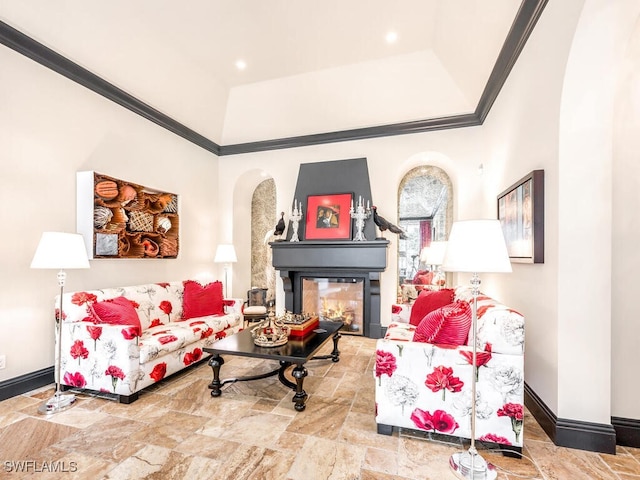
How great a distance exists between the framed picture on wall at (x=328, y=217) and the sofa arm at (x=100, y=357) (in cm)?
273

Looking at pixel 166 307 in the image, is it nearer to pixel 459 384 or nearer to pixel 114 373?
pixel 114 373

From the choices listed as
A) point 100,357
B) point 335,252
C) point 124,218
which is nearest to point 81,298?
point 100,357

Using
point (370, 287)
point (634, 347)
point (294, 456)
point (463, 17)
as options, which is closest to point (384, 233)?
point (370, 287)

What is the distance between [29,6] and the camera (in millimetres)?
2535

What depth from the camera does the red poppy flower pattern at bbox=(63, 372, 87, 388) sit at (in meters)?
2.62

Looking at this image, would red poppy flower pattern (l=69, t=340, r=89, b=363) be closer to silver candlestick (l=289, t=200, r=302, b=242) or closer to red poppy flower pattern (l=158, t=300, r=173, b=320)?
red poppy flower pattern (l=158, t=300, r=173, b=320)

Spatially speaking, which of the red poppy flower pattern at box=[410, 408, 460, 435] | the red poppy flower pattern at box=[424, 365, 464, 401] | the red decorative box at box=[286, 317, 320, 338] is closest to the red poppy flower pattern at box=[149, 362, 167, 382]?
the red decorative box at box=[286, 317, 320, 338]

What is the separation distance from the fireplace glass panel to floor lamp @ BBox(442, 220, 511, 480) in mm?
2826

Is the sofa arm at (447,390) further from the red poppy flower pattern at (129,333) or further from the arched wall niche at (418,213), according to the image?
the arched wall niche at (418,213)

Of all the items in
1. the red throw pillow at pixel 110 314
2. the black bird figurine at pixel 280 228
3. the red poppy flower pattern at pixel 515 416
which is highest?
the black bird figurine at pixel 280 228

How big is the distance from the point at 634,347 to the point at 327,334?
2216mm

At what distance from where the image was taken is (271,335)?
8.75 ft

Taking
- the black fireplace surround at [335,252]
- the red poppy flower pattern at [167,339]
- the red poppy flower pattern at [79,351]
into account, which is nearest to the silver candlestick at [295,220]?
the black fireplace surround at [335,252]

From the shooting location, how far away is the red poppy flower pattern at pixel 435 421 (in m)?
1.91
